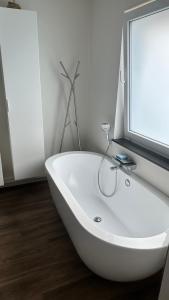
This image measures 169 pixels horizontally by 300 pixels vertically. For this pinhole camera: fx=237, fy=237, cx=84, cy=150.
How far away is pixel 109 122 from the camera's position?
9.36ft

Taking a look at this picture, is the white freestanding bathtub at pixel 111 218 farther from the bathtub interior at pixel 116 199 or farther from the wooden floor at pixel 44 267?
the wooden floor at pixel 44 267

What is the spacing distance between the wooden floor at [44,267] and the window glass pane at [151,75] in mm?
1265

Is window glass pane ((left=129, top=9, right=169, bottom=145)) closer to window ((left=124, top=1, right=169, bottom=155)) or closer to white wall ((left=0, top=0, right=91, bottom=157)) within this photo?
window ((left=124, top=1, right=169, bottom=155))

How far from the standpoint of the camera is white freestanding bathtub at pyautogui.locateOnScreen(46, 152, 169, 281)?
1.46m

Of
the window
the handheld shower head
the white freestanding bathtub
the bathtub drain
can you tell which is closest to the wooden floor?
the white freestanding bathtub

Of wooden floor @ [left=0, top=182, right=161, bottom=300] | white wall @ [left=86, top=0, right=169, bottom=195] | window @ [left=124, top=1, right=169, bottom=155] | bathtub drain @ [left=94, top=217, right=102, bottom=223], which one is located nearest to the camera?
wooden floor @ [left=0, top=182, right=161, bottom=300]

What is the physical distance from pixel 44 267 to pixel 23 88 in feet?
6.06

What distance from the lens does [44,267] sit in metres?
1.92

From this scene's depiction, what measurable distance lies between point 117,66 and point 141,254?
1.88 metres

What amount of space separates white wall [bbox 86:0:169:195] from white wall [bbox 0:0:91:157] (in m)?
0.14

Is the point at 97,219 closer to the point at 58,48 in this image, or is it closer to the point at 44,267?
the point at 44,267

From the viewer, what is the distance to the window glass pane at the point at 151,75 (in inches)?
77.2

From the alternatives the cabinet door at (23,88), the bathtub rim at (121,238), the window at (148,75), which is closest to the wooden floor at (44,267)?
the bathtub rim at (121,238)

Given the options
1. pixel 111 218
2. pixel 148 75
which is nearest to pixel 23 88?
pixel 148 75
